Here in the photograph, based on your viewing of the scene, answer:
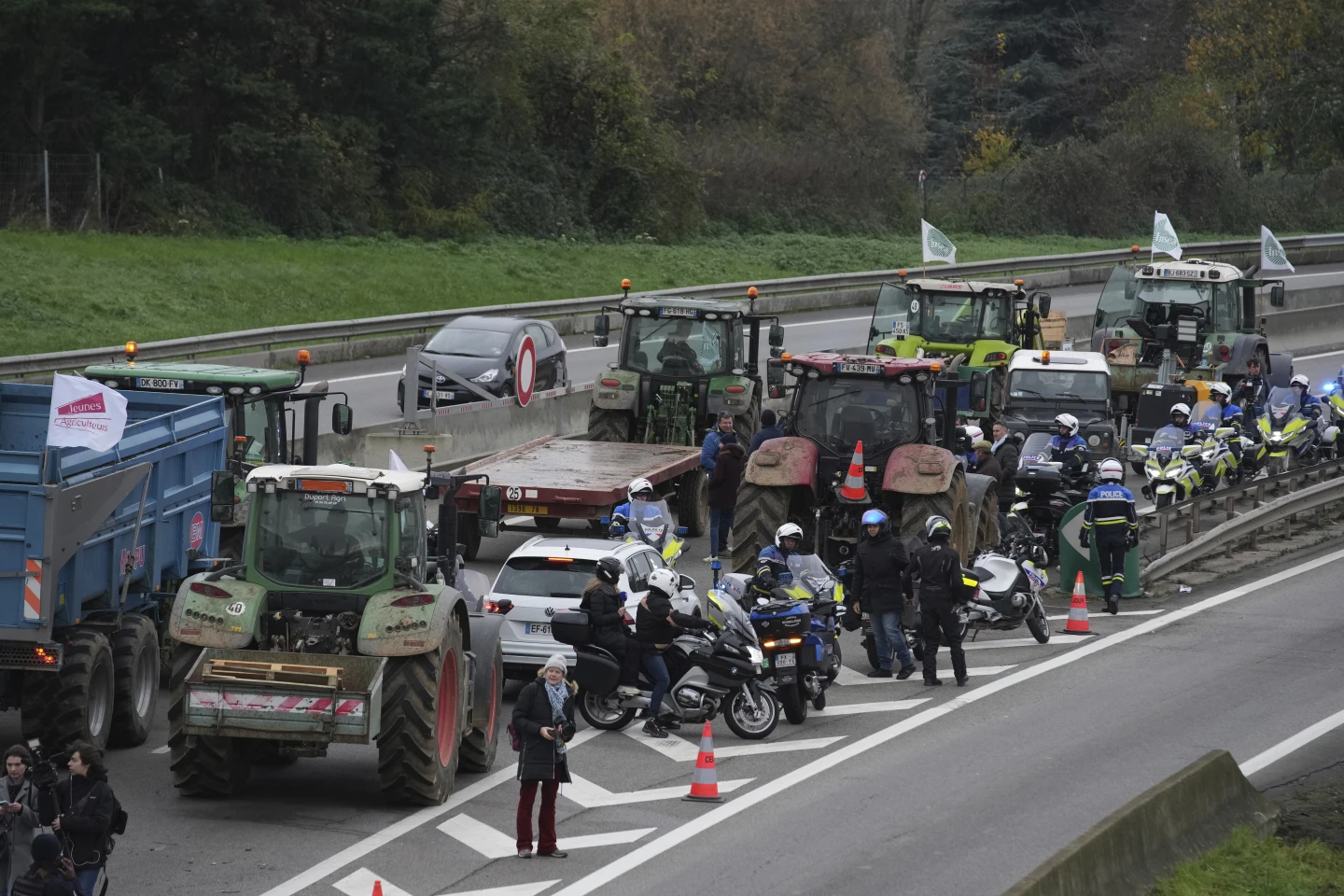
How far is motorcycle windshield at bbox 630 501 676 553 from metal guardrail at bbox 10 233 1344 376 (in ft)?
40.6

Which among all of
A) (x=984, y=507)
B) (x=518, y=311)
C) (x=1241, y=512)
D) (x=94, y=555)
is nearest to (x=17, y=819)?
(x=94, y=555)

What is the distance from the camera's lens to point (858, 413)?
21766 mm

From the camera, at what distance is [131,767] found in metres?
14.7

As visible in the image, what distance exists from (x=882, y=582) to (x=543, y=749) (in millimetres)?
6245

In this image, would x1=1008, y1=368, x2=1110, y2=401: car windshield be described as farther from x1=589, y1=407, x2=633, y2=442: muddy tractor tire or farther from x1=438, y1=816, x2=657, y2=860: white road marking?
x1=438, y1=816, x2=657, y2=860: white road marking

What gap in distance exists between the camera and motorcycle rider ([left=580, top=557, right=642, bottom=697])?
16047mm

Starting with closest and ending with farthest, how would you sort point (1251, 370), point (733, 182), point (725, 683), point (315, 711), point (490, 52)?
1. point (315, 711)
2. point (725, 683)
3. point (1251, 370)
4. point (490, 52)
5. point (733, 182)

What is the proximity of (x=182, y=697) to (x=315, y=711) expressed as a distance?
0.97 meters

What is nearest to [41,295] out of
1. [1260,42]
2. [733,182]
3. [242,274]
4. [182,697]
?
[242,274]

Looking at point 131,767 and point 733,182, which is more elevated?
point 733,182

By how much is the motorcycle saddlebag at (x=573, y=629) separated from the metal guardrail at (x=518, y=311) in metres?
16.0

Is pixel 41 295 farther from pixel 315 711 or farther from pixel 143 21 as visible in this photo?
pixel 315 711

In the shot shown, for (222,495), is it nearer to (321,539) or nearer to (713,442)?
(321,539)

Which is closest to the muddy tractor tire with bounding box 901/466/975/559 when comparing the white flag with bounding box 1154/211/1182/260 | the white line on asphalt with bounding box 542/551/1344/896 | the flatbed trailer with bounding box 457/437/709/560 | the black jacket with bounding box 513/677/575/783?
the white line on asphalt with bounding box 542/551/1344/896
